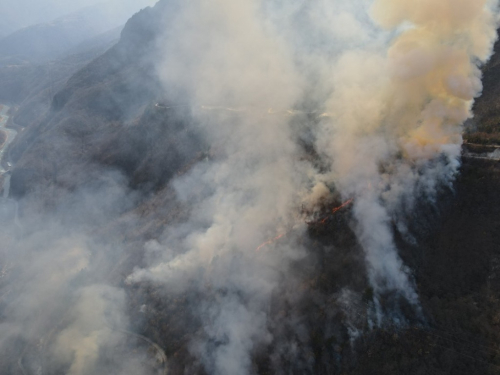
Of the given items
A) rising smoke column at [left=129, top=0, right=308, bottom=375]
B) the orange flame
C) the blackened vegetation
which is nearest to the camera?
the blackened vegetation

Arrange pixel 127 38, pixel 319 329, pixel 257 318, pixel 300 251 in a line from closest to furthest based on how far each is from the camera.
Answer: pixel 319 329 → pixel 257 318 → pixel 300 251 → pixel 127 38

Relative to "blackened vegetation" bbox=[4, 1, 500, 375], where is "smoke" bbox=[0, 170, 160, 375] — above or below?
above

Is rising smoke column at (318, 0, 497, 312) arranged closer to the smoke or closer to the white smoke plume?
the white smoke plume

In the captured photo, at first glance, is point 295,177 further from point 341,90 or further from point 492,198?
point 492,198

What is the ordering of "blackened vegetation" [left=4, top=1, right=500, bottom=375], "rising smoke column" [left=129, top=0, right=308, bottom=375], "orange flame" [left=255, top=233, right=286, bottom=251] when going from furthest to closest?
"orange flame" [left=255, top=233, right=286, bottom=251], "rising smoke column" [left=129, top=0, right=308, bottom=375], "blackened vegetation" [left=4, top=1, right=500, bottom=375]

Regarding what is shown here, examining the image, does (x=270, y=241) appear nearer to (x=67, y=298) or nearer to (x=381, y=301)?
(x=381, y=301)

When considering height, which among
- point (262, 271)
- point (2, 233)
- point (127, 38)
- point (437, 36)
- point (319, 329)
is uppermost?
point (127, 38)

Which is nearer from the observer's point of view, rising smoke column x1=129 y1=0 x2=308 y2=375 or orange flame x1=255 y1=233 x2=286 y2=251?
rising smoke column x1=129 y1=0 x2=308 y2=375

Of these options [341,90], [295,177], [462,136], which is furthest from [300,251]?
[341,90]

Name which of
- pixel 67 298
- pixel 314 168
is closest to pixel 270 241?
pixel 314 168

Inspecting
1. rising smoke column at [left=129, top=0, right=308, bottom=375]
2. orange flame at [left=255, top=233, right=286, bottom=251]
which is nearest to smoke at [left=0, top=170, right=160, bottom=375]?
rising smoke column at [left=129, top=0, right=308, bottom=375]
